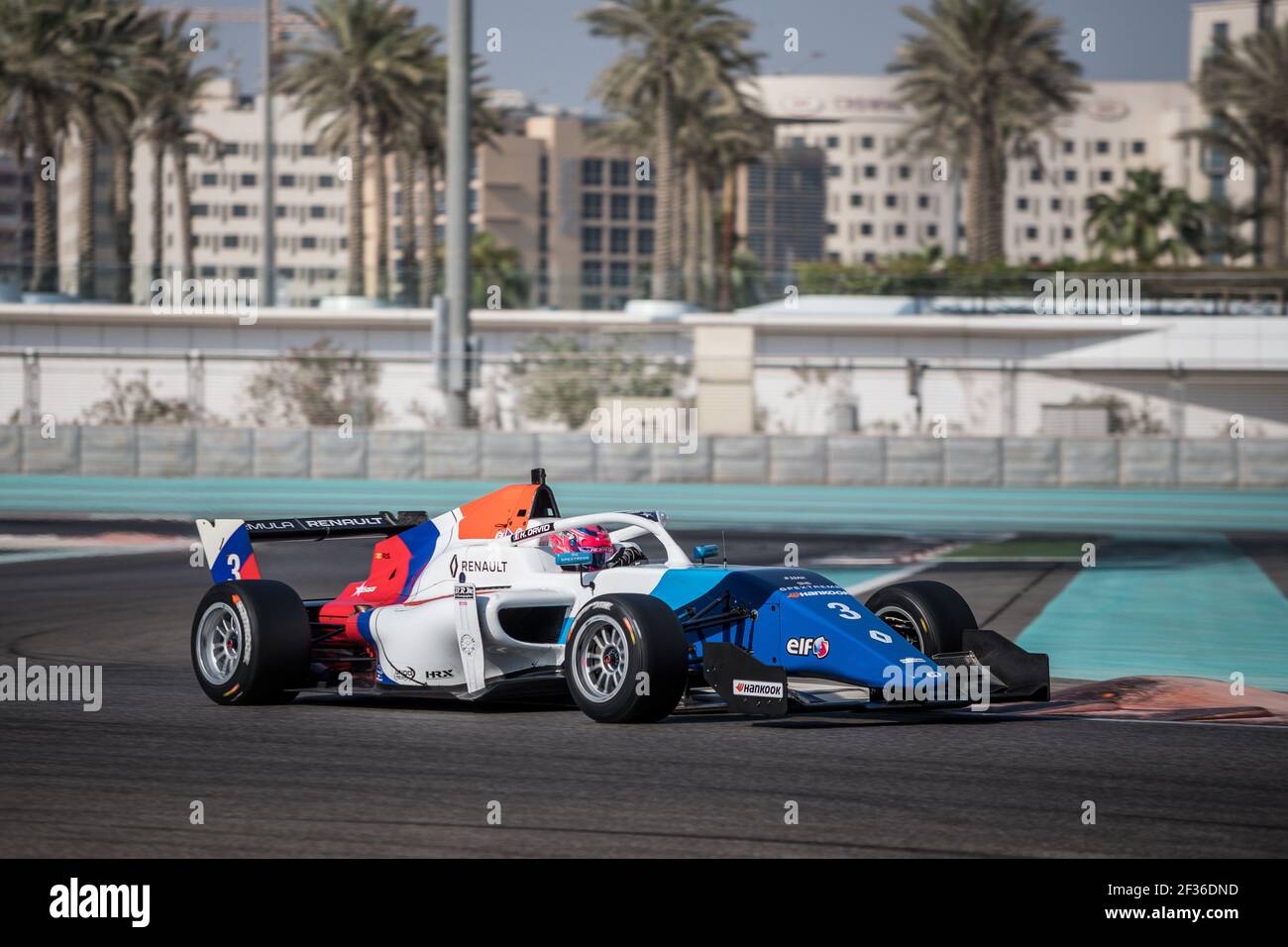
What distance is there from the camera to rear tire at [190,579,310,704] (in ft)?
30.1

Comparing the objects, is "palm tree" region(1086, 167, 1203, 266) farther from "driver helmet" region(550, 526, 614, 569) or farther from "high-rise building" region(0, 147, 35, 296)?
"high-rise building" region(0, 147, 35, 296)

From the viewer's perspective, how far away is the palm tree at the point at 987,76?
5503cm

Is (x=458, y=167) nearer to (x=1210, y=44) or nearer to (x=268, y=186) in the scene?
(x=268, y=186)

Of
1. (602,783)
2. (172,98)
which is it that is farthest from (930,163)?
(602,783)

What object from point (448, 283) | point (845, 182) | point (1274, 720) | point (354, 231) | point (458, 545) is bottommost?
point (1274, 720)

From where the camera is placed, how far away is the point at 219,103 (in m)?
154

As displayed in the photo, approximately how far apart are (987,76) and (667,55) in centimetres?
996

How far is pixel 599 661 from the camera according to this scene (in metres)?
8.55

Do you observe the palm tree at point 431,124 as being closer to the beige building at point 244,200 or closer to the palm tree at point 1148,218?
the palm tree at point 1148,218

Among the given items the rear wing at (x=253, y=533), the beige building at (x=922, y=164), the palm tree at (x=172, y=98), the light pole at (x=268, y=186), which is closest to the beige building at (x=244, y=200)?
the beige building at (x=922, y=164)
